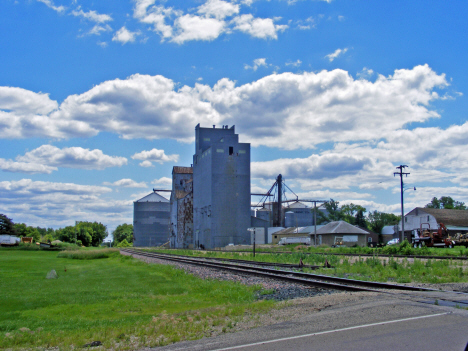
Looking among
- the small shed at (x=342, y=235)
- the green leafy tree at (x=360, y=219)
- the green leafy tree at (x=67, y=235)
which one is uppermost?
the green leafy tree at (x=360, y=219)

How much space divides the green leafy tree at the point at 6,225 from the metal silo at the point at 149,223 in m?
33.7

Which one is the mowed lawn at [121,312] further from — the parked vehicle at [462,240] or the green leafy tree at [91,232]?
the green leafy tree at [91,232]

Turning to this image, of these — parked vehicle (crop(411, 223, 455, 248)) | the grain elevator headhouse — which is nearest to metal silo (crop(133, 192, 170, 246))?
the grain elevator headhouse

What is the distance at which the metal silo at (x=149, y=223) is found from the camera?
129000 mm

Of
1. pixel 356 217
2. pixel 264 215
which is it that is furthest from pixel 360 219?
pixel 264 215

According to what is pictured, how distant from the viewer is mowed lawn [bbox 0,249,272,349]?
9.05 meters

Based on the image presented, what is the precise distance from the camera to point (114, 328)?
32.3 ft

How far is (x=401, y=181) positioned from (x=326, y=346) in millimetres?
56026

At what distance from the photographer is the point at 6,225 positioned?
113 meters

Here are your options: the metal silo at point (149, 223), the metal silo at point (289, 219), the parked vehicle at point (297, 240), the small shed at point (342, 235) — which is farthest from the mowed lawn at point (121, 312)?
the metal silo at point (149, 223)

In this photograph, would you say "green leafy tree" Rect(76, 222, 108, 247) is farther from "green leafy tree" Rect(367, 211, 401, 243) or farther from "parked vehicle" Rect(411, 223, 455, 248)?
"parked vehicle" Rect(411, 223, 455, 248)

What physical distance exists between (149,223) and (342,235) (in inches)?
2808

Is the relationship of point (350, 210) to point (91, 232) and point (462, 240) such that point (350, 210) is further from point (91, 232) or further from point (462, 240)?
point (91, 232)

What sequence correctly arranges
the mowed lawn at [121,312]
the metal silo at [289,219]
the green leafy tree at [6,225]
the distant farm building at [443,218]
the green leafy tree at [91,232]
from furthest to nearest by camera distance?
the green leafy tree at [91,232], the metal silo at [289,219], the green leafy tree at [6,225], the distant farm building at [443,218], the mowed lawn at [121,312]
